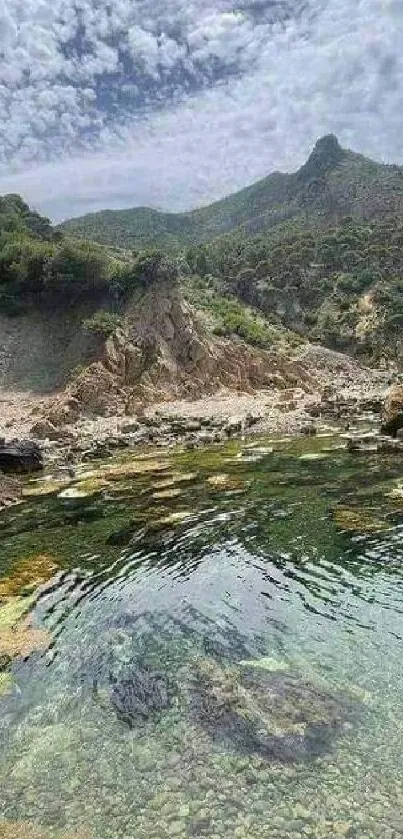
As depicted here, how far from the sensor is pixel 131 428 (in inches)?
1729

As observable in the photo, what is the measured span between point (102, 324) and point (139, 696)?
48955 mm

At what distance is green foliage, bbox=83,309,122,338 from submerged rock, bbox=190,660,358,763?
48.0m

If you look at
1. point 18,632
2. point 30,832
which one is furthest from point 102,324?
point 30,832

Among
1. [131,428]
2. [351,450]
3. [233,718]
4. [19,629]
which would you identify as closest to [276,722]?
[233,718]

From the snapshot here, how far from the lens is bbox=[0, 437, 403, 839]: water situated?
851 centimetres

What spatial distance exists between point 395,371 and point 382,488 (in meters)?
54.2

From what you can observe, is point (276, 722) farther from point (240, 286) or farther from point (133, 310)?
point (240, 286)

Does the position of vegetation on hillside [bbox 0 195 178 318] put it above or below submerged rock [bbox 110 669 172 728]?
above

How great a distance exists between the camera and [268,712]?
1041 cm

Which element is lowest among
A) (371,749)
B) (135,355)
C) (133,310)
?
(371,749)

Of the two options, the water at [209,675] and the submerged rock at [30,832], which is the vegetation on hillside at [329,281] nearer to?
the water at [209,675]

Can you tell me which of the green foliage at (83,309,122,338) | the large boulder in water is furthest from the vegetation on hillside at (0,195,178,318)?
the large boulder in water

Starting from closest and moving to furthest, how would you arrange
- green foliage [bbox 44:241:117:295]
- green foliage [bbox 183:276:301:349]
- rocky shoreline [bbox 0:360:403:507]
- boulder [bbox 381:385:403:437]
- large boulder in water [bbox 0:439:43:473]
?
large boulder in water [bbox 0:439:43:473], boulder [bbox 381:385:403:437], rocky shoreline [bbox 0:360:403:507], green foliage [bbox 44:241:117:295], green foliage [bbox 183:276:301:349]

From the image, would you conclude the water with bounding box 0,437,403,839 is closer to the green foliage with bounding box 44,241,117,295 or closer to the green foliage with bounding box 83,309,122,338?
the green foliage with bounding box 83,309,122,338
